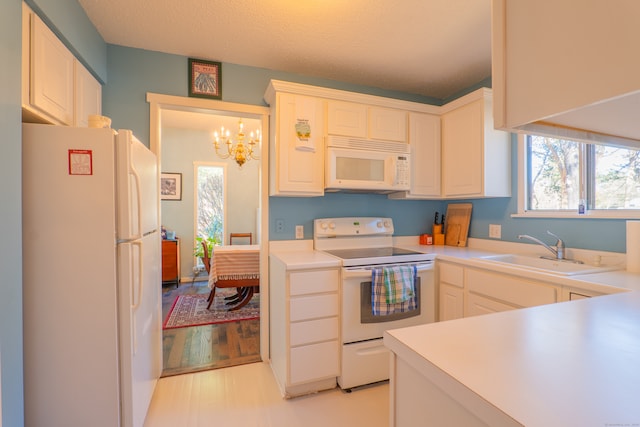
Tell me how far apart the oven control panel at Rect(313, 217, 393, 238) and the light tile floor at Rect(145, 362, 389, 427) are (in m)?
1.19

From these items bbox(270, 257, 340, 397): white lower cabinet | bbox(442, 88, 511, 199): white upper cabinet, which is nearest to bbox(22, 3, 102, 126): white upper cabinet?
bbox(270, 257, 340, 397): white lower cabinet

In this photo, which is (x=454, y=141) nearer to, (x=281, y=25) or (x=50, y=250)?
(x=281, y=25)

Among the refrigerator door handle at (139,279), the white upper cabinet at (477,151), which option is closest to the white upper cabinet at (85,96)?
the refrigerator door handle at (139,279)

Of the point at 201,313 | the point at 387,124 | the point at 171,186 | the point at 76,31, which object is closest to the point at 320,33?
the point at 387,124

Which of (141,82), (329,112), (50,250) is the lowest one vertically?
(50,250)

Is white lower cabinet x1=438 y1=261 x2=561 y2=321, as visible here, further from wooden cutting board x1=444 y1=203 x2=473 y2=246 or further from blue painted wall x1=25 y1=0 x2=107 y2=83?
blue painted wall x1=25 y1=0 x2=107 y2=83

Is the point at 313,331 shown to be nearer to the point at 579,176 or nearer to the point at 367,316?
the point at 367,316

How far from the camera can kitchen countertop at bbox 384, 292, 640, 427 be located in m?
0.46

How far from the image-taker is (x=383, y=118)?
2469 millimetres

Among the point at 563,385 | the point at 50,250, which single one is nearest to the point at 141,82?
the point at 50,250

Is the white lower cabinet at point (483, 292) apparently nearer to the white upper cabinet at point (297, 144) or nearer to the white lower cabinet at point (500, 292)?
the white lower cabinet at point (500, 292)

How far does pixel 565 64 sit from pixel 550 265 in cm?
204

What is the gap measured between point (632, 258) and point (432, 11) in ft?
6.00

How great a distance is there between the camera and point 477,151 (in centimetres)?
237
